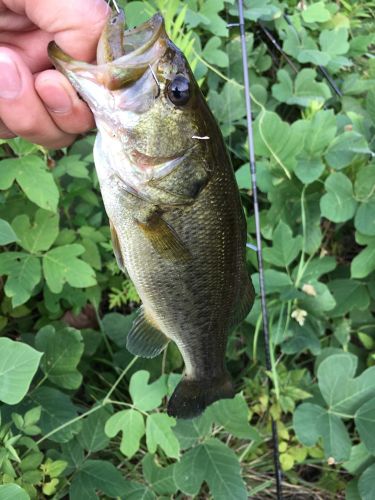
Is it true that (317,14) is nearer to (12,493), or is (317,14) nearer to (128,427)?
(128,427)

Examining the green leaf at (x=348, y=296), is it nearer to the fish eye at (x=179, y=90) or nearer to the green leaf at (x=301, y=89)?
the green leaf at (x=301, y=89)

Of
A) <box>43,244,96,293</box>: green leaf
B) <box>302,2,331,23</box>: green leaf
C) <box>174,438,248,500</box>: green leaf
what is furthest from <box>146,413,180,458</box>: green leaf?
<box>302,2,331,23</box>: green leaf

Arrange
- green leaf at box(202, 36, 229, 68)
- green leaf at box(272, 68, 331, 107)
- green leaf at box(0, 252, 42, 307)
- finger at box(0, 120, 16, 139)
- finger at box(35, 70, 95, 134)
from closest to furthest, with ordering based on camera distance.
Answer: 1. finger at box(35, 70, 95, 134)
2. finger at box(0, 120, 16, 139)
3. green leaf at box(0, 252, 42, 307)
4. green leaf at box(202, 36, 229, 68)
5. green leaf at box(272, 68, 331, 107)

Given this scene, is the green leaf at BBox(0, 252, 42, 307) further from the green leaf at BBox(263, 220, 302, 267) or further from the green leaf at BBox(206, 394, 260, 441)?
the green leaf at BBox(263, 220, 302, 267)

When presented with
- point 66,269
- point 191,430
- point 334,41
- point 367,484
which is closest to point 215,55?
point 334,41

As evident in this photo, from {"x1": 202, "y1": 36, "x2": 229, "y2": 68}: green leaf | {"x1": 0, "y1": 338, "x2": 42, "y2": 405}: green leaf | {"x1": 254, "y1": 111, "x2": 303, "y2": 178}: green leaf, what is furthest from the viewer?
{"x1": 202, "y1": 36, "x2": 229, "y2": 68}: green leaf

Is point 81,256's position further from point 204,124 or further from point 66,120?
point 204,124

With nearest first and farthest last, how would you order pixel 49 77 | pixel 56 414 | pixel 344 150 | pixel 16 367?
pixel 49 77 → pixel 16 367 → pixel 56 414 → pixel 344 150
